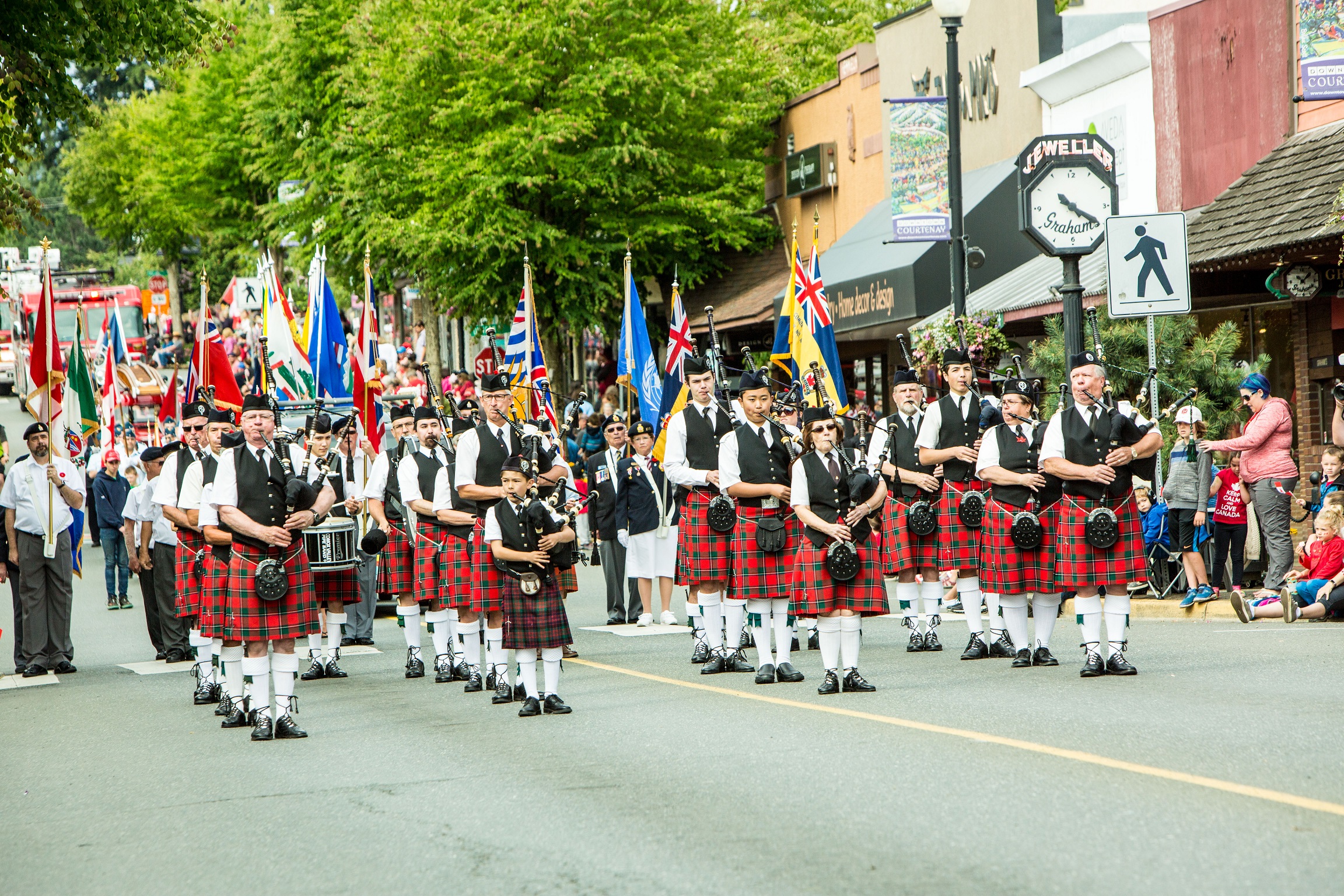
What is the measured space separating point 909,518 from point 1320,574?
11.4ft

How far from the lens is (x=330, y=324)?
60.0 feet

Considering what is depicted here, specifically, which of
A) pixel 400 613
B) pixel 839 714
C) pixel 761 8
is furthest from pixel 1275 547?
pixel 761 8

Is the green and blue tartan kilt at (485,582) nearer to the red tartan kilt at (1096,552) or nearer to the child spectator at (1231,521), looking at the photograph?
the red tartan kilt at (1096,552)

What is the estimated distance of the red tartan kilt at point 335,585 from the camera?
11.5 m

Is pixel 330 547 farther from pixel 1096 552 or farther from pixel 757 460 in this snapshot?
pixel 1096 552

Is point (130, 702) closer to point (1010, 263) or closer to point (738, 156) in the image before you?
point (1010, 263)

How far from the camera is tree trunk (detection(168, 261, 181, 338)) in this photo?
55938mm

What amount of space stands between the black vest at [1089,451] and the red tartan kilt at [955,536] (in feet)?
4.92

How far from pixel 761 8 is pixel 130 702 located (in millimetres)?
35704

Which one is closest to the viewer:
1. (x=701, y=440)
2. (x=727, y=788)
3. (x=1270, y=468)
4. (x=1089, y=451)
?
(x=727, y=788)

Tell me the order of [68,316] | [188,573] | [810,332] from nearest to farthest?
[188,573], [810,332], [68,316]

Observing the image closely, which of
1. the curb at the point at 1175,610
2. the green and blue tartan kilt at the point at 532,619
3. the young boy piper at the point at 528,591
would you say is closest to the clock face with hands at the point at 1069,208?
the curb at the point at 1175,610

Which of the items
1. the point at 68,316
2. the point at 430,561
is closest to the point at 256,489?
the point at 430,561

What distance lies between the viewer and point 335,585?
11523mm
